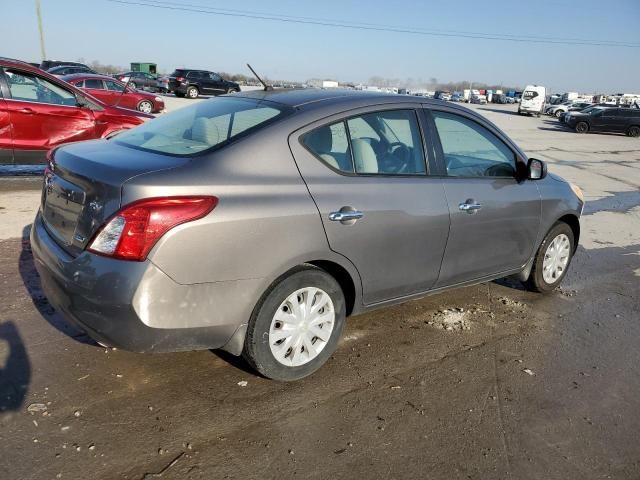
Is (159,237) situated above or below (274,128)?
below

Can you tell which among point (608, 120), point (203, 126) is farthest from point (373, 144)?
point (608, 120)

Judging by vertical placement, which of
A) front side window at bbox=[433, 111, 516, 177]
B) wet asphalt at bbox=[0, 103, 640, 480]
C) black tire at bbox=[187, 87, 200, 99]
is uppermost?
black tire at bbox=[187, 87, 200, 99]

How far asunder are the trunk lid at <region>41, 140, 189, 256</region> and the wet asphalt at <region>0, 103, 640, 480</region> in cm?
85

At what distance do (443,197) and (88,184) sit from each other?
2.20m

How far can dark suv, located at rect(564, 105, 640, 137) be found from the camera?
29.6 m

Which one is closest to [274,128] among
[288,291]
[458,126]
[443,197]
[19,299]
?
[288,291]

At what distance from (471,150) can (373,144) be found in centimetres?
100

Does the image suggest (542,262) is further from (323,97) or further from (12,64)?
(12,64)

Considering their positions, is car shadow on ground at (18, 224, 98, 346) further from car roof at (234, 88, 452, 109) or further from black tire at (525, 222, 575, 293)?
black tire at (525, 222, 575, 293)

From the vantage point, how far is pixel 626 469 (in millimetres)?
2604

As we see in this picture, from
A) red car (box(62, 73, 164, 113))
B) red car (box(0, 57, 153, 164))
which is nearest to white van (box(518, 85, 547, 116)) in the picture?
red car (box(62, 73, 164, 113))

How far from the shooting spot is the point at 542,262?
15.3 ft

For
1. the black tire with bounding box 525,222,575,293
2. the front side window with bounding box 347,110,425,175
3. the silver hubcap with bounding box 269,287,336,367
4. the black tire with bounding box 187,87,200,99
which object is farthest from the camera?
the black tire with bounding box 187,87,200,99

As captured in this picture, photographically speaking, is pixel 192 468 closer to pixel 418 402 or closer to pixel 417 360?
pixel 418 402
